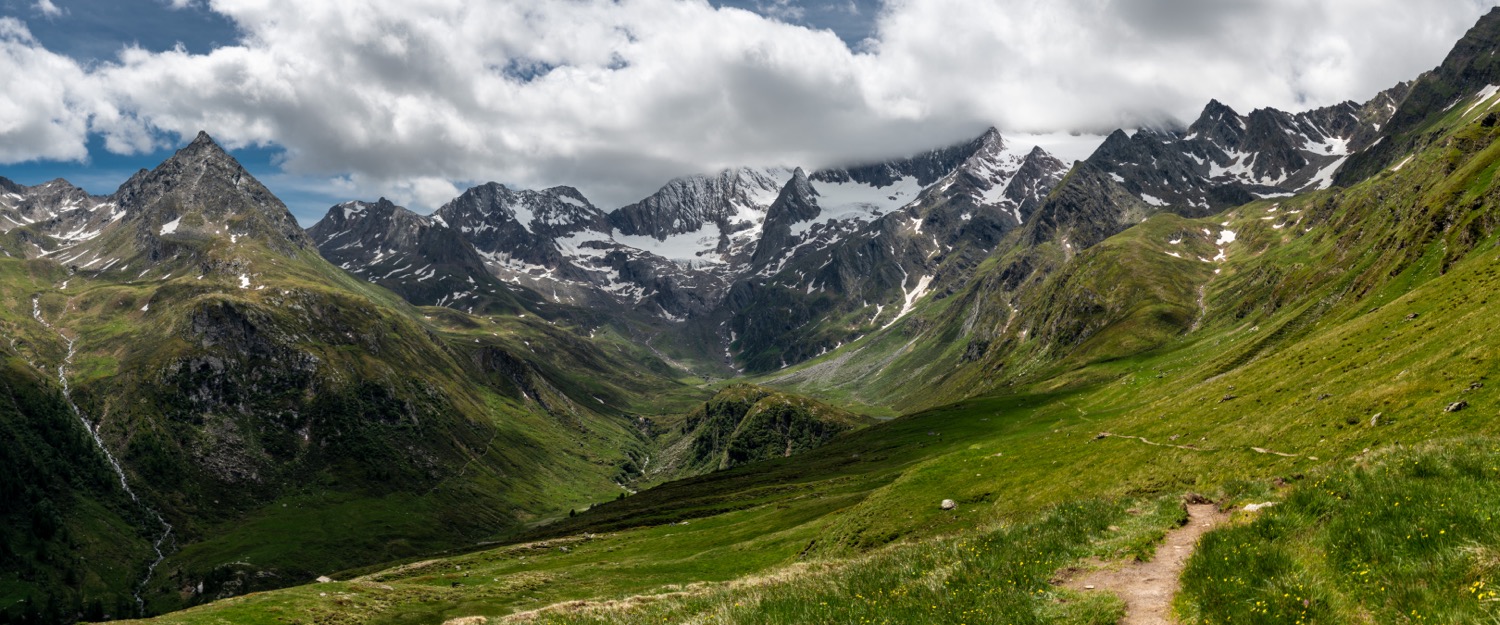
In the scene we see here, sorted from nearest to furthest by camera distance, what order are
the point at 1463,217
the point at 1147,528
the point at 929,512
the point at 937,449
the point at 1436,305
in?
the point at 1147,528
the point at 929,512
the point at 1436,305
the point at 1463,217
the point at 937,449

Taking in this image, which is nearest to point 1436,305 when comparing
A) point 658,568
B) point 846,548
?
point 846,548

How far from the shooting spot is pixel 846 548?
202 ft

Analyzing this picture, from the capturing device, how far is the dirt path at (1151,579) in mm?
16125

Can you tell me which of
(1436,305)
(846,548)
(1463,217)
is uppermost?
(1463,217)

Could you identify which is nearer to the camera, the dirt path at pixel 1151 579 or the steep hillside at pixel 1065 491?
the dirt path at pixel 1151 579

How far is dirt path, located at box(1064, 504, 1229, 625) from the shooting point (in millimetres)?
16125

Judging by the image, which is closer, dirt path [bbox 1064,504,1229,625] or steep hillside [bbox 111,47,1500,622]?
dirt path [bbox 1064,504,1229,625]

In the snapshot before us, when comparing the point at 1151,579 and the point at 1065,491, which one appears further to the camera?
the point at 1065,491

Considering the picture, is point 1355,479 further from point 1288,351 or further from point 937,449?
point 937,449

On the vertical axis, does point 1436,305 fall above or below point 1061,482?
above

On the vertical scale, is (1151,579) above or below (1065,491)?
above

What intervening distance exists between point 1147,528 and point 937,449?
134m

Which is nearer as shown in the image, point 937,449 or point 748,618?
point 748,618

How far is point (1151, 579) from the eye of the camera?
1870cm
